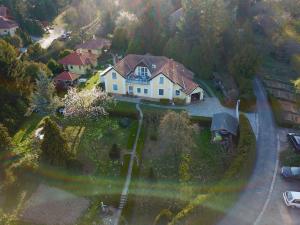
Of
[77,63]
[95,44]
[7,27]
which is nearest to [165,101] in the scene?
[77,63]

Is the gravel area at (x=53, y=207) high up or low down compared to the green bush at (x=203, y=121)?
down

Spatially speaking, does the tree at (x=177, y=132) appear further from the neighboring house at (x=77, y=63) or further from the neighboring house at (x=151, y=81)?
the neighboring house at (x=77, y=63)

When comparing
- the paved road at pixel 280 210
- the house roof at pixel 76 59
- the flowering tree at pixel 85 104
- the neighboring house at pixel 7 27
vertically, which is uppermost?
the neighboring house at pixel 7 27

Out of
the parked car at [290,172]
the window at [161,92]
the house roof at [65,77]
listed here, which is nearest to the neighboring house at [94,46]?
the house roof at [65,77]

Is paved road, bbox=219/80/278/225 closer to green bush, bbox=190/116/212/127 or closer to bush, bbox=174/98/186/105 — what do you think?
green bush, bbox=190/116/212/127

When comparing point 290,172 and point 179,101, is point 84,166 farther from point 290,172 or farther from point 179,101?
point 290,172

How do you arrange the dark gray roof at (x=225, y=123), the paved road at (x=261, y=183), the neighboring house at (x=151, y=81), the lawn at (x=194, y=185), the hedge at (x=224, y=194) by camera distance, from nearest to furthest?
1. the hedge at (x=224, y=194)
2. the lawn at (x=194, y=185)
3. the paved road at (x=261, y=183)
4. the dark gray roof at (x=225, y=123)
5. the neighboring house at (x=151, y=81)

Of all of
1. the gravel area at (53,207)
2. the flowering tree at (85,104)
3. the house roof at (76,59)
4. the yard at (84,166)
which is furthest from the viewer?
the house roof at (76,59)
